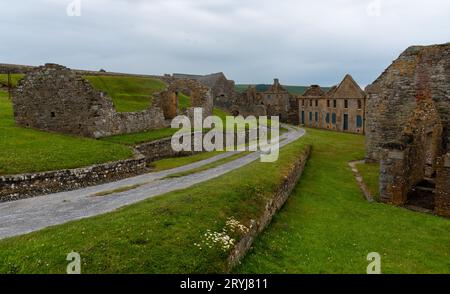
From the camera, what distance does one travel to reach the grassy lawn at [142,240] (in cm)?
901

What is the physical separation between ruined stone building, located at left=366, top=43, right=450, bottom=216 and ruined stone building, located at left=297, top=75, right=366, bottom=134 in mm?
29308

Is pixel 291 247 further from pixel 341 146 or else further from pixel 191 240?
pixel 341 146

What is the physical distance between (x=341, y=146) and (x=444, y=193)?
2174cm

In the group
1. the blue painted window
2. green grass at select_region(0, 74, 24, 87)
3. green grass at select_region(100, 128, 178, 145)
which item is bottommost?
green grass at select_region(100, 128, 178, 145)

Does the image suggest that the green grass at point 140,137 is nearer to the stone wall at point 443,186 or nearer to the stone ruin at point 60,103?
the stone ruin at point 60,103

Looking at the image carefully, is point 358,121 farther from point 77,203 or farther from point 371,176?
point 77,203

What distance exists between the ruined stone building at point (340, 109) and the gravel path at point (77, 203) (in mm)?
42583

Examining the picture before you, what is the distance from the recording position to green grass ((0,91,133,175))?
18.8 m

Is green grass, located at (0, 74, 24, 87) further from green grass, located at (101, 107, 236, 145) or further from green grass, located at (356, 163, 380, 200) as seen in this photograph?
green grass, located at (356, 163, 380, 200)

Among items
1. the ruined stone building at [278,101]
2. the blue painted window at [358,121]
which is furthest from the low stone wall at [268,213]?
the ruined stone building at [278,101]

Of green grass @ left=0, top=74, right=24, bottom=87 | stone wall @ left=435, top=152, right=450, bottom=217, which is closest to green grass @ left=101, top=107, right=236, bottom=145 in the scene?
green grass @ left=0, top=74, right=24, bottom=87

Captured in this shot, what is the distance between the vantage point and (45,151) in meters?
21.1

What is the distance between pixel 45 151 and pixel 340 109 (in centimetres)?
5074
